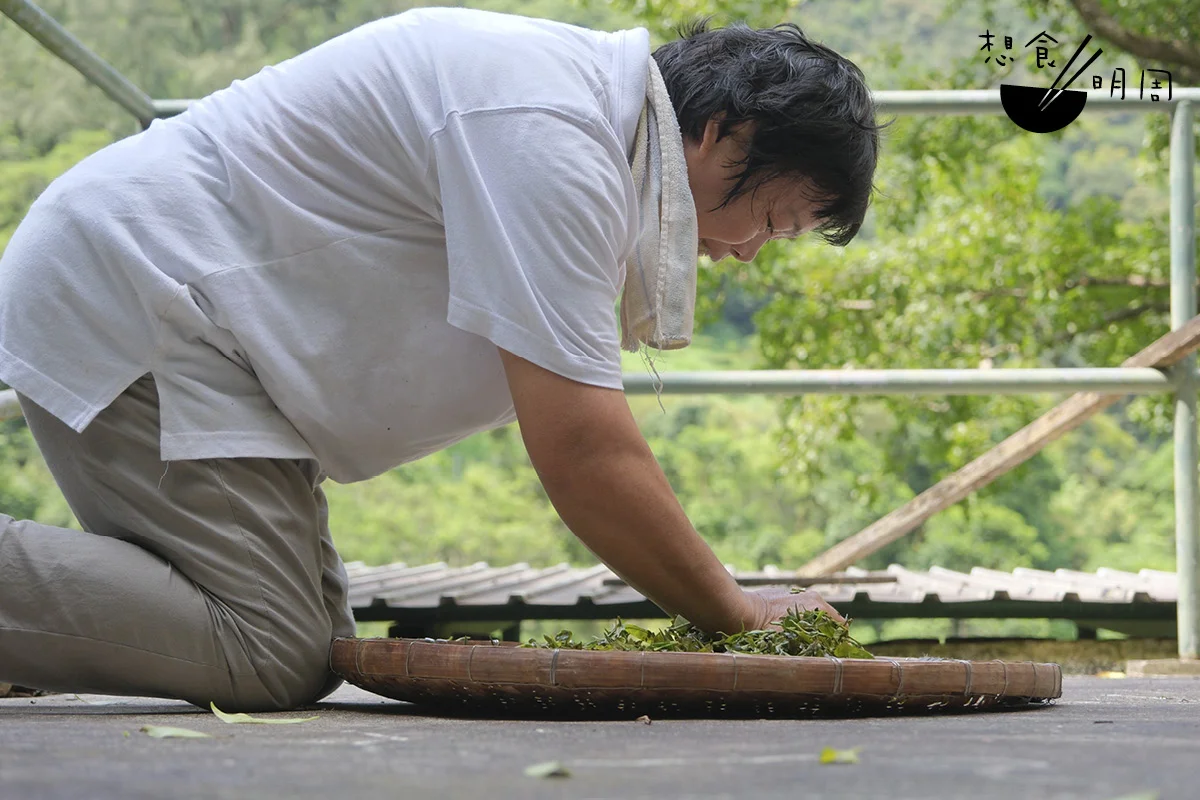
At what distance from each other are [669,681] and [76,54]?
5.37ft

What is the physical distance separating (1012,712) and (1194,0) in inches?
316

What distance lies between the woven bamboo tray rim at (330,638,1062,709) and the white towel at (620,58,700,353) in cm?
44

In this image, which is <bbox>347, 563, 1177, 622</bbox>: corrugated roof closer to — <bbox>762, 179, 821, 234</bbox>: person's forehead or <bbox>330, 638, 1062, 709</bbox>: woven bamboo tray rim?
<bbox>762, 179, 821, 234</bbox>: person's forehead

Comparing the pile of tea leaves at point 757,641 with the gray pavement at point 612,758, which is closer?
the gray pavement at point 612,758

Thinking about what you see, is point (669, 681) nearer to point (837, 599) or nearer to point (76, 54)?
point (837, 599)

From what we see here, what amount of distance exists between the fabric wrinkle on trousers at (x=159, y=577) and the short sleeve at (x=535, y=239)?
37 cm

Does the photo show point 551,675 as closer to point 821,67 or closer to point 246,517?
point 246,517

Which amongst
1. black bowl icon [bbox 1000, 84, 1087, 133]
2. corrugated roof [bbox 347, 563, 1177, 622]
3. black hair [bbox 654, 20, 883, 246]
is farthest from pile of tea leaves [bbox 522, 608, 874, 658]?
black bowl icon [bbox 1000, 84, 1087, 133]

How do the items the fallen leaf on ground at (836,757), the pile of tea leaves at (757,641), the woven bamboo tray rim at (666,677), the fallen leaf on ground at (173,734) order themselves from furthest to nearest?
the pile of tea leaves at (757,641)
the woven bamboo tray rim at (666,677)
the fallen leaf on ground at (173,734)
the fallen leaf on ground at (836,757)

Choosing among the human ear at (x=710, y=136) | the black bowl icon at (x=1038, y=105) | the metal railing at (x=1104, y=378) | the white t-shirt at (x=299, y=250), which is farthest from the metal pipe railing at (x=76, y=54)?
the black bowl icon at (x=1038, y=105)

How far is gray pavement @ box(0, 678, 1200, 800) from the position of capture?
0.86 meters

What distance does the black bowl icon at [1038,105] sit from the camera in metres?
2.68

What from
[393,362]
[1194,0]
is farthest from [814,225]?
[1194,0]

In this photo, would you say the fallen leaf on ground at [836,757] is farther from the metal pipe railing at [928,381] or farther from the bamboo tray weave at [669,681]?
the metal pipe railing at [928,381]
